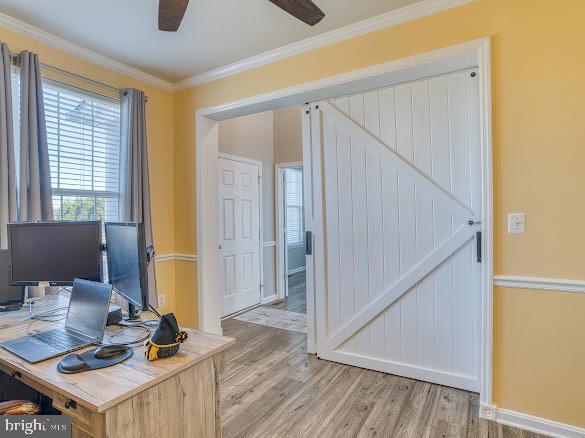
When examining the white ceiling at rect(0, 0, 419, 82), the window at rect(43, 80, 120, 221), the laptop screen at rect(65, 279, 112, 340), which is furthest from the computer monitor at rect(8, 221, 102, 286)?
the white ceiling at rect(0, 0, 419, 82)

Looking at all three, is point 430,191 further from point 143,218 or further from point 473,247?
point 143,218

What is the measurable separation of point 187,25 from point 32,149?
1.44 m

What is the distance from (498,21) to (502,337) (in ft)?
6.34

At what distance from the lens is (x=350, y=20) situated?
235 centimetres

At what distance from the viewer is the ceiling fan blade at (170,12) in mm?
1595

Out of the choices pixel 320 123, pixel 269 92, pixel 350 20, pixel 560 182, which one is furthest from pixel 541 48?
pixel 269 92

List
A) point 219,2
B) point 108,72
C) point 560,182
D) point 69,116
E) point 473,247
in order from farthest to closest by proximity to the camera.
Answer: point 108,72 < point 69,116 < point 473,247 < point 219,2 < point 560,182

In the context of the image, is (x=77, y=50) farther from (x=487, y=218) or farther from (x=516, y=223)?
(x=516, y=223)

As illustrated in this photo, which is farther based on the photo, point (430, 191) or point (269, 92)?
point (269, 92)

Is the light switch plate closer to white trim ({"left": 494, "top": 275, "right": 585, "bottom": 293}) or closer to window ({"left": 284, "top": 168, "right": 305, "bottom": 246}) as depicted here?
white trim ({"left": 494, "top": 275, "right": 585, "bottom": 293})

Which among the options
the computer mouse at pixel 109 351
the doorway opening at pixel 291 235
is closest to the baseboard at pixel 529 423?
the doorway opening at pixel 291 235

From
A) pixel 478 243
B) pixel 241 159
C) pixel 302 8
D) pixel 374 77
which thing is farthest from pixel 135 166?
pixel 478 243

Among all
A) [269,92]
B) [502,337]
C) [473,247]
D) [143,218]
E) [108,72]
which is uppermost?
[108,72]

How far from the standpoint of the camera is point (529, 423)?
6.31 feet
